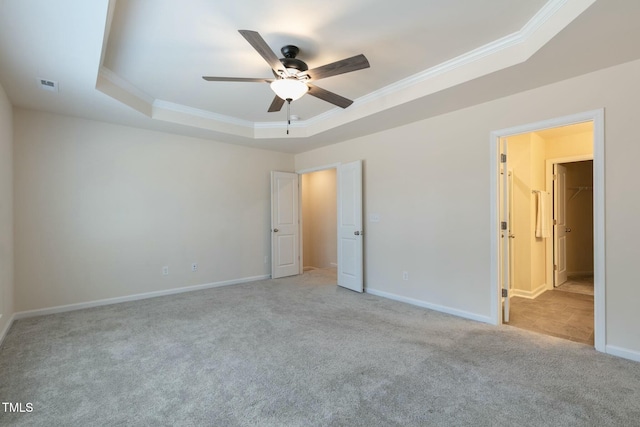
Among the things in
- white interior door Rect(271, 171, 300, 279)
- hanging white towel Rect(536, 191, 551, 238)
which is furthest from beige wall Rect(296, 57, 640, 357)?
hanging white towel Rect(536, 191, 551, 238)

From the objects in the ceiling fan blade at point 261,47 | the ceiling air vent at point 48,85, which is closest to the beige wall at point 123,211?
the ceiling air vent at point 48,85

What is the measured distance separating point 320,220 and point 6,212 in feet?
17.1

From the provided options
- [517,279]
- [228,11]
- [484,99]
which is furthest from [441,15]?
[517,279]

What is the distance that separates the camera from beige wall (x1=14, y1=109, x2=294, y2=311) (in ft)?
12.0

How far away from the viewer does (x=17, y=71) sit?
2668 millimetres

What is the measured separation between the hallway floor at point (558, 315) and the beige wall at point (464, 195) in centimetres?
46

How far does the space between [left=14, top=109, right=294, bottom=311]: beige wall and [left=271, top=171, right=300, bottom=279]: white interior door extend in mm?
282

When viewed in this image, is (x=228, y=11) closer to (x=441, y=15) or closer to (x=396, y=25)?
(x=396, y=25)

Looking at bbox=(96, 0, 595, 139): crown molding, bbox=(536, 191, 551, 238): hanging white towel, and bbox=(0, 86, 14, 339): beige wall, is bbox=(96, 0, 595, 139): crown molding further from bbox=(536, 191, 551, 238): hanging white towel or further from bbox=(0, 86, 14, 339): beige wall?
bbox=(536, 191, 551, 238): hanging white towel

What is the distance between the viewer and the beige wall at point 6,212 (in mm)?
2973

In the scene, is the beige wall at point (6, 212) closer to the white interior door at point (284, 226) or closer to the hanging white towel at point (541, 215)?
the white interior door at point (284, 226)

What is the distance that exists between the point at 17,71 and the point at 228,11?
213 centimetres

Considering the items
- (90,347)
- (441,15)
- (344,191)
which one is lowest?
(90,347)

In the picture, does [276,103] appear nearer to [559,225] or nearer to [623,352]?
[623,352]
